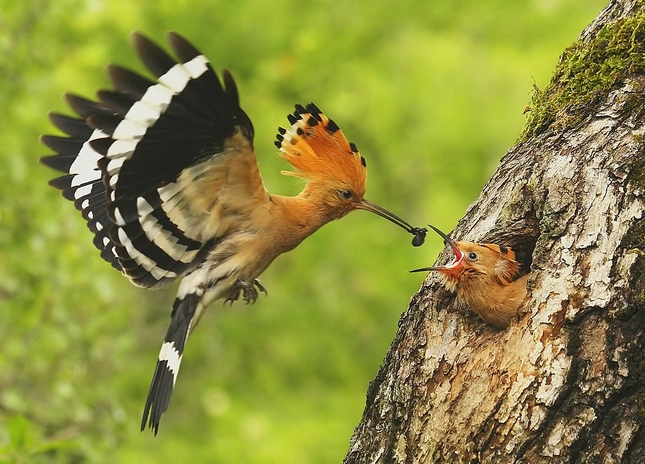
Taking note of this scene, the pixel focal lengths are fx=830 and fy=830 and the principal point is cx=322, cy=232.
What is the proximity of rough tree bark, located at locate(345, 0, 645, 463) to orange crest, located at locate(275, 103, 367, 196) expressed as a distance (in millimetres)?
1061

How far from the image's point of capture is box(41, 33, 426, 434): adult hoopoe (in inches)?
128

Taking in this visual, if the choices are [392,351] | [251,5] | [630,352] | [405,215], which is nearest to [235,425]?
[405,215]

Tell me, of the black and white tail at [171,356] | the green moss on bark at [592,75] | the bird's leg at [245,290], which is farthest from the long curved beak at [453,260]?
the black and white tail at [171,356]

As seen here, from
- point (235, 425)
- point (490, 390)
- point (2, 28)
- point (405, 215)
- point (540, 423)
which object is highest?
point (405, 215)

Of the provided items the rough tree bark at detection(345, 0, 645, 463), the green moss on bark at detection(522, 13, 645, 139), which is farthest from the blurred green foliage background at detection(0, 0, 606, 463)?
the green moss on bark at detection(522, 13, 645, 139)

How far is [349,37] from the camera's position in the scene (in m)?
9.91

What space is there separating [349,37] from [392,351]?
7386 millimetres

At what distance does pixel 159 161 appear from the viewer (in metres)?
3.51

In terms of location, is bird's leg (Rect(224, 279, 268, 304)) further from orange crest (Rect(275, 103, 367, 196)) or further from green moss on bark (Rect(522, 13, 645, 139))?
green moss on bark (Rect(522, 13, 645, 139))

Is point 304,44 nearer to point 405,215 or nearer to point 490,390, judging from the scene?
point 405,215

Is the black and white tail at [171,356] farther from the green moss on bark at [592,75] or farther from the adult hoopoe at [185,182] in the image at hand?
the green moss on bark at [592,75]

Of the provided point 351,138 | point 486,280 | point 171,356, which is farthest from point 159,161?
point 351,138

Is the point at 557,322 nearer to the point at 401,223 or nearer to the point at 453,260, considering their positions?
the point at 453,260

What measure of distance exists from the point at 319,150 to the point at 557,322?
1.86 meters
